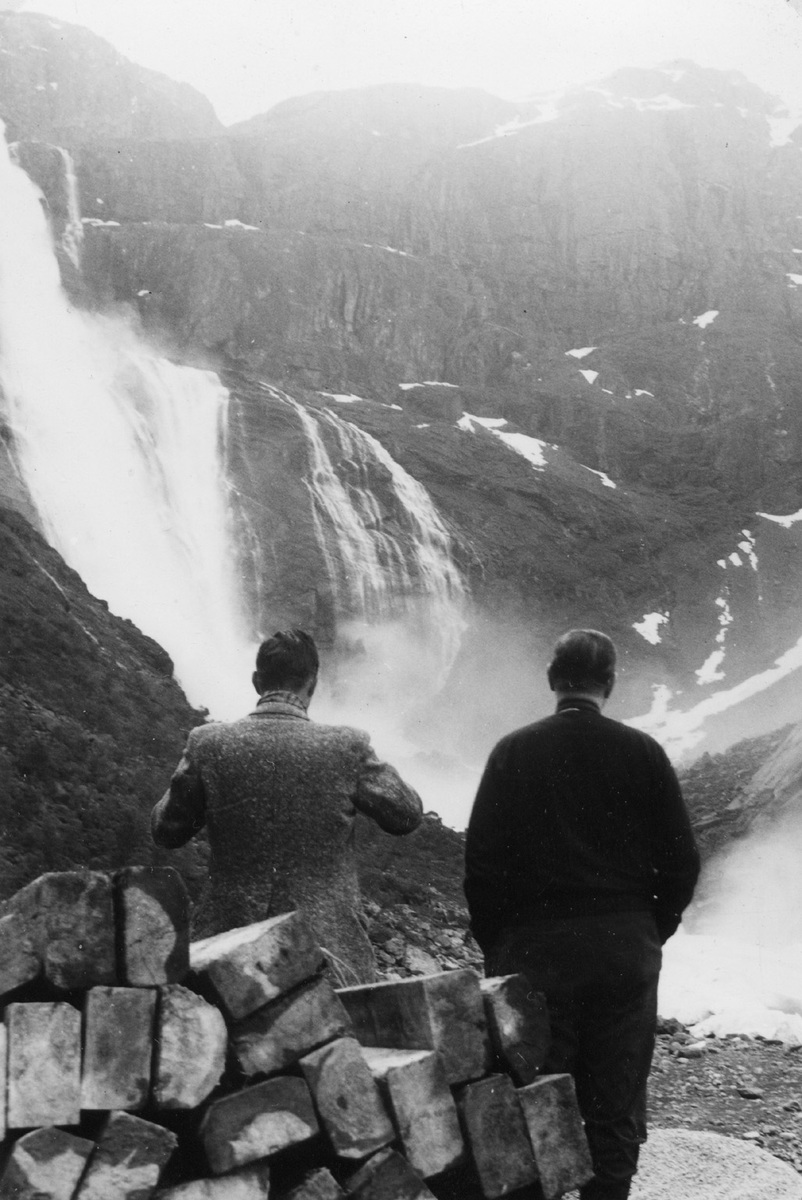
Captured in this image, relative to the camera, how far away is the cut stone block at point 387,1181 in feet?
11.5

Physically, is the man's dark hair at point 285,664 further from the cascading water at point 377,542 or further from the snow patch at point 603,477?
the snow patch at point 603,477

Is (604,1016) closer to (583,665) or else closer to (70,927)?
(583,665)

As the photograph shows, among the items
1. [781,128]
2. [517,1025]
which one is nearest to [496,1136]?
[517,1025]

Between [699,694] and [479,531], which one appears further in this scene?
[479,531]

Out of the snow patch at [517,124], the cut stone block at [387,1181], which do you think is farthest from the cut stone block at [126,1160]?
the snow patch at [517,124]

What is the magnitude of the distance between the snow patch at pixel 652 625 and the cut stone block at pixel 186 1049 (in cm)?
4726

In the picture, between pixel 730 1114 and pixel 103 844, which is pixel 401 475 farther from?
pixel 730 1114

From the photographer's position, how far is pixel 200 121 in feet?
378

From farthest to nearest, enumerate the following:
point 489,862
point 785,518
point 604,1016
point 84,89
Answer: point 84,89 < point 785,518 < point 489,862 < point 604,1016

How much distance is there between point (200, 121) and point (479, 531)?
81.6m

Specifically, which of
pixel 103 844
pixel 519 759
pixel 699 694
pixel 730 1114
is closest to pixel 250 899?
pixel 519 759

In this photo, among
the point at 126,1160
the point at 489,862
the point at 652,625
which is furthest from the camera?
the point at 652,625

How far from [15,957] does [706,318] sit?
84.1 meters

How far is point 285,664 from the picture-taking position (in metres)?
4.55
